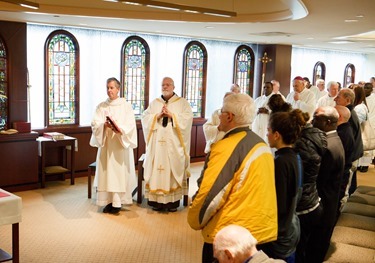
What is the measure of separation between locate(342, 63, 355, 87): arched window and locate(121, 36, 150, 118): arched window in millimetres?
8179

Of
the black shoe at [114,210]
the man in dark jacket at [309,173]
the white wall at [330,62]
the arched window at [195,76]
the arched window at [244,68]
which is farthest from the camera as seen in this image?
the white wall at [330,62]

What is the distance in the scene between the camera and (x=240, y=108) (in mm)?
2934

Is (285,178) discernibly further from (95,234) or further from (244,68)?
(244,68)

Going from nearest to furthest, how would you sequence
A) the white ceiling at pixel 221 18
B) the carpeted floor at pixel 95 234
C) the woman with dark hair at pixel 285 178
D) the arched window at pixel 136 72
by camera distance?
the woman with dark hair at pixel 285 178 → the carpeted floor at pixel 95 234 → the white ceiling at pixel 221 18 → the arched window at pixel 136 72

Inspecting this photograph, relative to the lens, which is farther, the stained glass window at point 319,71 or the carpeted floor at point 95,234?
the stained glass window at point 319,71

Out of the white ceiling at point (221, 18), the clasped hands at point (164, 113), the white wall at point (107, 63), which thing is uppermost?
the white ceiling at point (221, 18)

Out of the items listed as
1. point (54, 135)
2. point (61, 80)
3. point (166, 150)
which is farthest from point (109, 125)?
point (61, 80)

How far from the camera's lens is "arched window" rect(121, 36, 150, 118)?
9391mm

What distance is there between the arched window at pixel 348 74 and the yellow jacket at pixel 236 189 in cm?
1345

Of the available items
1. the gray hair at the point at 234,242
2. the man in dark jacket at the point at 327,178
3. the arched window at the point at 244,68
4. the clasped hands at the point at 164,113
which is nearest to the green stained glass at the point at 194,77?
the arched window at the point at 244,68

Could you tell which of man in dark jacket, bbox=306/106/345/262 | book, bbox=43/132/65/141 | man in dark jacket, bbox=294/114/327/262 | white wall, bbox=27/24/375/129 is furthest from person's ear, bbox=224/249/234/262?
white wall, bbox=27/24/375/129

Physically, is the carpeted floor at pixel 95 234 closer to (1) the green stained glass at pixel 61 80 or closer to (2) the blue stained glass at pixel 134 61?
(1) the green stained glass at pixel 61 80

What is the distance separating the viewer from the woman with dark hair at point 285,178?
10.2 ft

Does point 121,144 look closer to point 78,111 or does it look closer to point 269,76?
point 78,111
